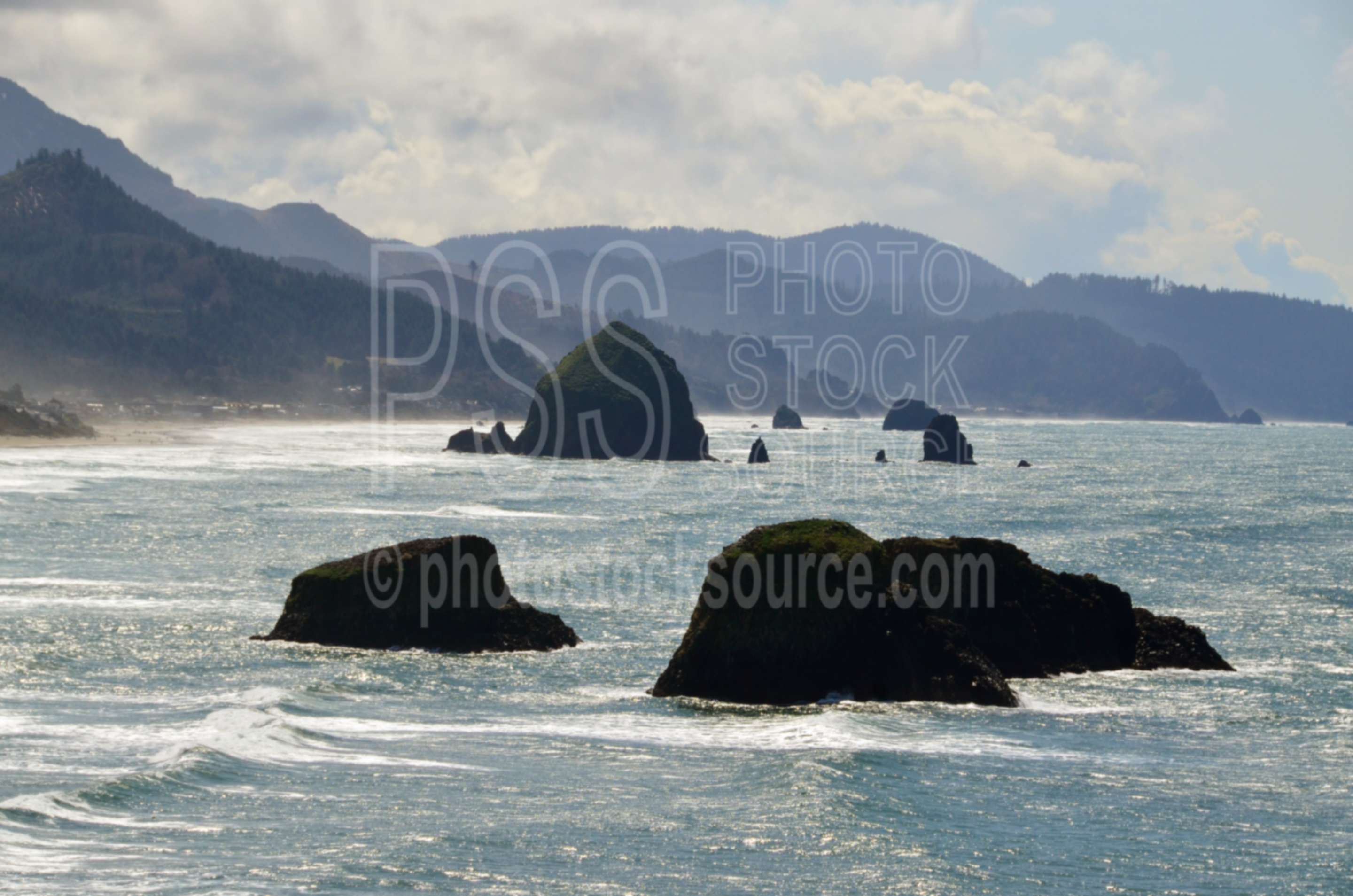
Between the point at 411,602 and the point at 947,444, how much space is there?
398ft

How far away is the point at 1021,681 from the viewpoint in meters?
32.4

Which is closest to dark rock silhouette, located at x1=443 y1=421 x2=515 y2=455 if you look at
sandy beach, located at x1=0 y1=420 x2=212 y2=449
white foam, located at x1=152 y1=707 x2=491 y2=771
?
sandy beach, located at x1=0 y1=420 x2=212 y2=449

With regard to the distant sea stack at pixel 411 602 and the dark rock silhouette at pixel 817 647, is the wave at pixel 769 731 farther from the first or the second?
the distant sea stack at pixel 411 602

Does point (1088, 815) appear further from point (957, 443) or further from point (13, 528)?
point (957, 443)

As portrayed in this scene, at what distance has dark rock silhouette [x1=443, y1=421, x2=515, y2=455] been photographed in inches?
6043

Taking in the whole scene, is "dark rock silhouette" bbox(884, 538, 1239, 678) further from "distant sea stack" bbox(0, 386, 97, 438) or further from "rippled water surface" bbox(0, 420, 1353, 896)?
"distant sea stack" bbox(0, 386, 97, 438)

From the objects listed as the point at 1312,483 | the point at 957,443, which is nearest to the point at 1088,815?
the point at 1312,483

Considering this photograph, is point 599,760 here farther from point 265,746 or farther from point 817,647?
point 817,647

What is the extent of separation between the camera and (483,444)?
158125 mm

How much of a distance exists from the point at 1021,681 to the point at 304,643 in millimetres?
16049

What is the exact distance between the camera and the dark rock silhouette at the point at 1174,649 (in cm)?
3481

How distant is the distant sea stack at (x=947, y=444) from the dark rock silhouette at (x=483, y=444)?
1645 inches

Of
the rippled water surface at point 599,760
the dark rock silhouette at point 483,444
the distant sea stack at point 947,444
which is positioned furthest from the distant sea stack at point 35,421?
the rippled water surface at point 599,760

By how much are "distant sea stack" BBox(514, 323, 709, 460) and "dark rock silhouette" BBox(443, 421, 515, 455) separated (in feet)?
17.1
